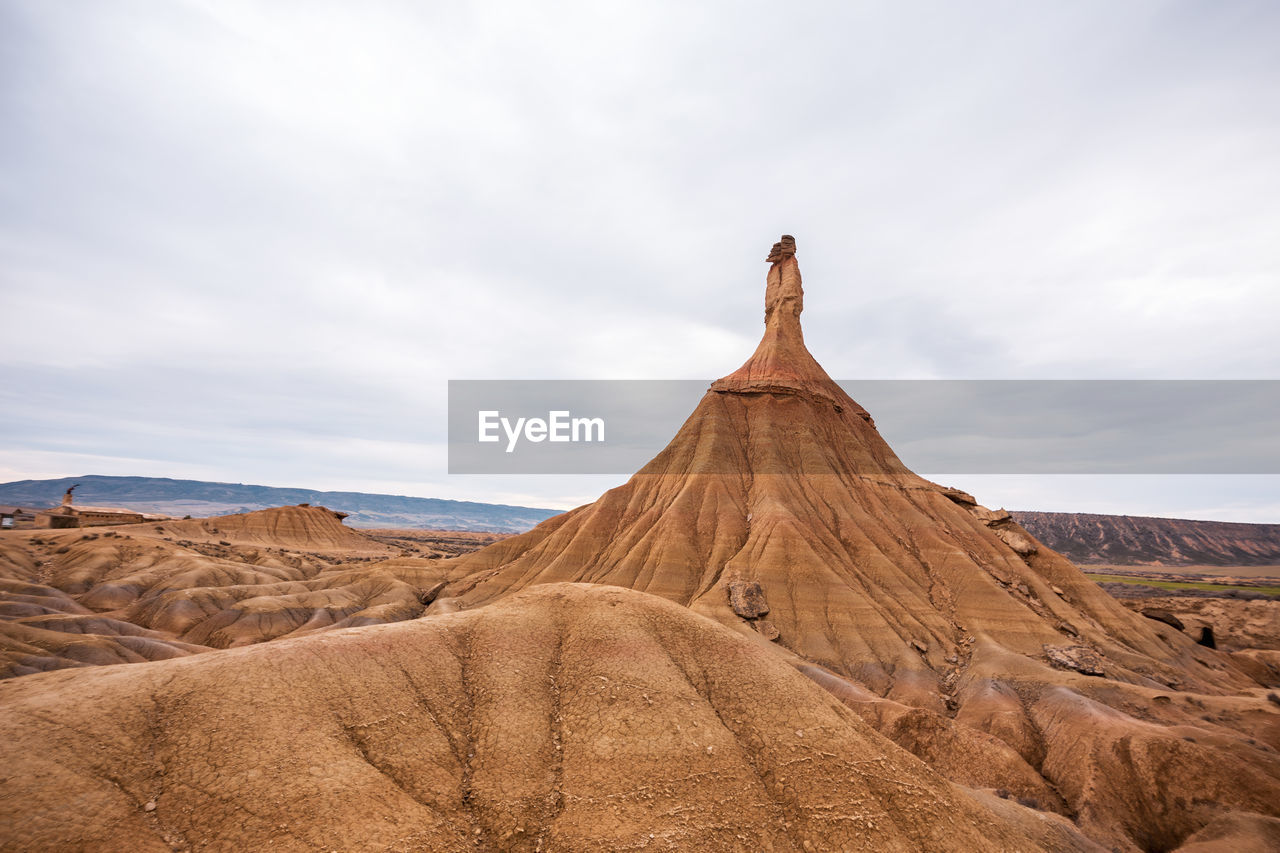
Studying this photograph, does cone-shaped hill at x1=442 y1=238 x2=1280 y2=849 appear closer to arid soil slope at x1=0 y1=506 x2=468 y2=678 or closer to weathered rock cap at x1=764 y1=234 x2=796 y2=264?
weathered rock cap at x1=764 y1=234 x2=796 y2=264

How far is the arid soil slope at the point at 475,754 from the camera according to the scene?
1261 cm

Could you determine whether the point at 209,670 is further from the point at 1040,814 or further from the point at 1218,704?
the point at 1218,704

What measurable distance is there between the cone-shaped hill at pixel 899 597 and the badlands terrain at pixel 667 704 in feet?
0.83

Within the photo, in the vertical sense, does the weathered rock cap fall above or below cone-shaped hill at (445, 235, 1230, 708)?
above

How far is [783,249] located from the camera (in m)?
81.4

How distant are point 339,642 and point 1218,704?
53.7m

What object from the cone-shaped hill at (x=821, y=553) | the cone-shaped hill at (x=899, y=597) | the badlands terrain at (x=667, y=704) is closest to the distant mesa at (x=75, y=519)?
the badlands terrain at (x=667, y=704)

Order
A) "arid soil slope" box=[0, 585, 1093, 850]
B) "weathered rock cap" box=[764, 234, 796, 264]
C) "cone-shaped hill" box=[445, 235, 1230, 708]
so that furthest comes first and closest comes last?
1. "weathered rock cap" box=[764, 234, 796, 264]
2. "cone-shaped hill" box=[445, 235, 1230, 708]
3. "arid soil slope" box=[0, 585, 1093, 850]

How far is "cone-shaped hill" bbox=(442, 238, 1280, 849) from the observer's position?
91.8 ft

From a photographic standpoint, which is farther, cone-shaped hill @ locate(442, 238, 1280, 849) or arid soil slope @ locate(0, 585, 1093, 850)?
cone-shaped hill @ locate(442, 238, 1280, 849)

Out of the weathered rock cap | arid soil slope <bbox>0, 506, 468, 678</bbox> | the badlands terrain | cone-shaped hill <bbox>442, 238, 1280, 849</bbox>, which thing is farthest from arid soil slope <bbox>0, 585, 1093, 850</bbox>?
the weathered rock cap

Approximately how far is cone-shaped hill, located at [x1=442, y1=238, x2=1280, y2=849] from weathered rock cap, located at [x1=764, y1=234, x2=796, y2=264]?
0.22 m

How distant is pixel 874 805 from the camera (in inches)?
665

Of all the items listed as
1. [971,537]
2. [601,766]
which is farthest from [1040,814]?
[971,537]
